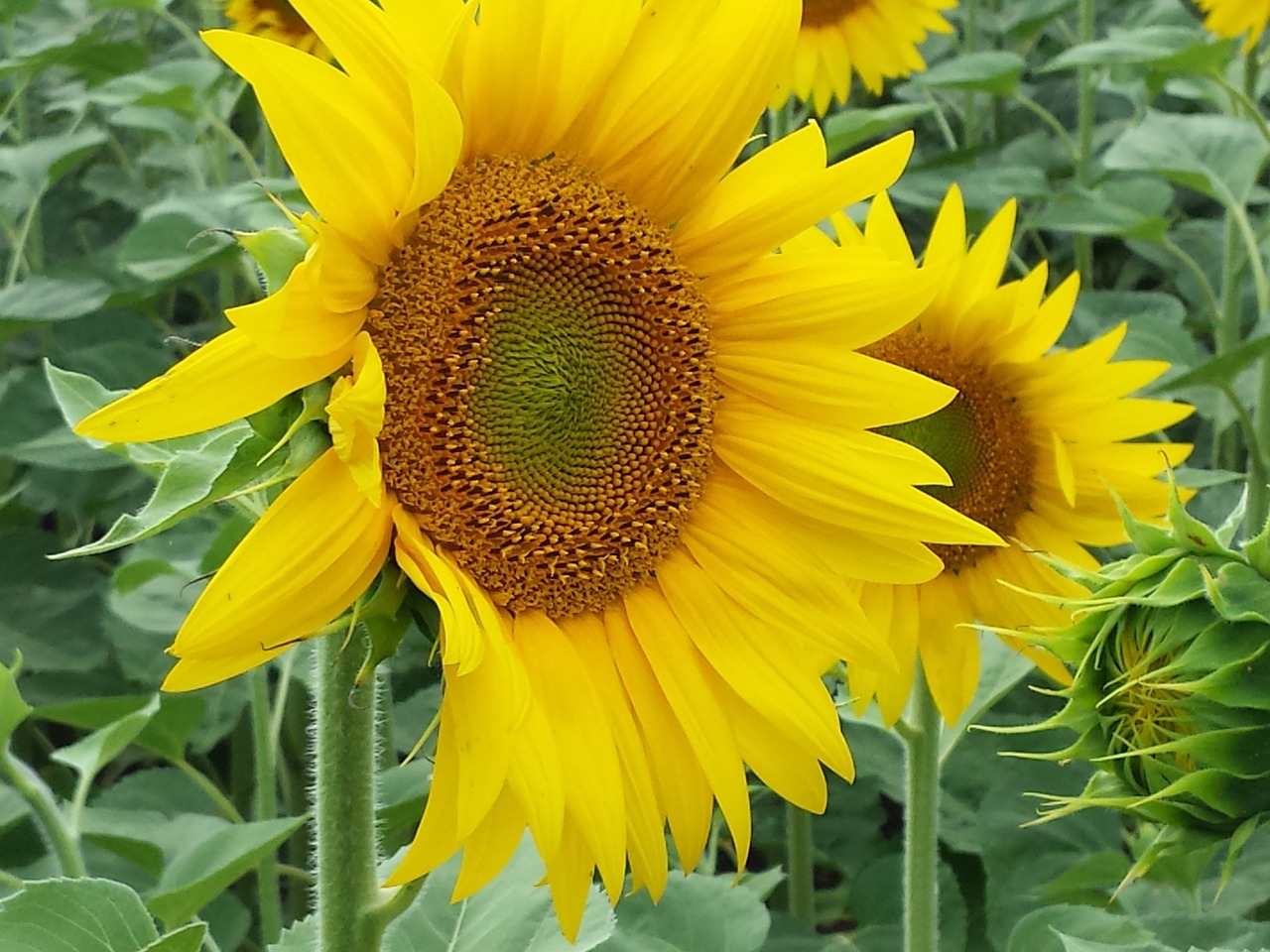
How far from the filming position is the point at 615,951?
116cm

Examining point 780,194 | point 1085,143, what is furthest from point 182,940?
point 1085,143

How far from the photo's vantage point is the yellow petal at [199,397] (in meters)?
0.66

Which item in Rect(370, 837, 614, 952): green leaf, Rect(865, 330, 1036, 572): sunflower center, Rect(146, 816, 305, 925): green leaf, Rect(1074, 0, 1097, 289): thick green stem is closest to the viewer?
Rect(370, 837, 614, 952): green leaf

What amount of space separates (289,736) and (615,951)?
3.04ft

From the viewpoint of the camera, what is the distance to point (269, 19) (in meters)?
2.21

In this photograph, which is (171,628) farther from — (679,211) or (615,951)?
(679,211)

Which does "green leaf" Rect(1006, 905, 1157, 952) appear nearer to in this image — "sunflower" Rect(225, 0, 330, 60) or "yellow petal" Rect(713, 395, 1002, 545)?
"yellow petal" Rect(713, 395, 1002, 545)

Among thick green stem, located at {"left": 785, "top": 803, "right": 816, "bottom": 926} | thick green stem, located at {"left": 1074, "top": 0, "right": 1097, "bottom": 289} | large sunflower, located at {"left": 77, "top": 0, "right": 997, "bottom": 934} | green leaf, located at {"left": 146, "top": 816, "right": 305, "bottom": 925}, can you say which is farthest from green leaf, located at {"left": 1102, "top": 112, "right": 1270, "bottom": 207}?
green leaf, located at {"left": 146, "top": 816, "right": 305, "bottom": 925}

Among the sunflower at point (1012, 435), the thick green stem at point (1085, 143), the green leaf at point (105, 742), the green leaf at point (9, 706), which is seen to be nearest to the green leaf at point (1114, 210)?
the thick green stem at point (1085, 143)

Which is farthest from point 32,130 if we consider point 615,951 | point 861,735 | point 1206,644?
point 1206,644

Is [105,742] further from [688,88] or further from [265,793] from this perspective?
[688,88]

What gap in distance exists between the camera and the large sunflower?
0.70m

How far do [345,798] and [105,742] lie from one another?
20.0 inches

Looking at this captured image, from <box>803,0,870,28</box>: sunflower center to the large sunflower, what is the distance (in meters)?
1.53
